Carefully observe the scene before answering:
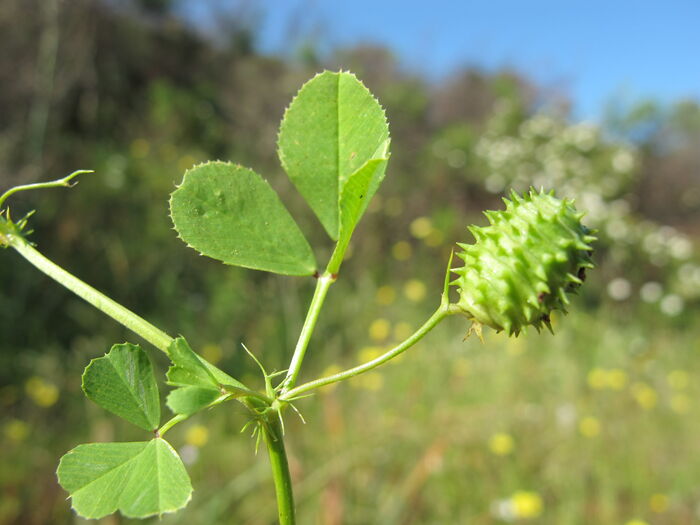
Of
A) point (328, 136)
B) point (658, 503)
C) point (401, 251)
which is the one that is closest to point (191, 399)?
point (328, 136)

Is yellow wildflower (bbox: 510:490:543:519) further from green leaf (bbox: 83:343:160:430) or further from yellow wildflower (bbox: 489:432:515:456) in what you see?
green leaf (bbox: 83:343:160:430)

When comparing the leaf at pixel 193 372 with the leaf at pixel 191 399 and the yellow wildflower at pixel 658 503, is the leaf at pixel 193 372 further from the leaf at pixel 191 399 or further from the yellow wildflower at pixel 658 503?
the yellow wildflower at pixel 658 503

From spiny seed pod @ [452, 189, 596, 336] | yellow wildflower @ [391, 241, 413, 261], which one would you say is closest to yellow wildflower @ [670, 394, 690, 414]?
yellow wildflower @ [391, 241, 413, 261]

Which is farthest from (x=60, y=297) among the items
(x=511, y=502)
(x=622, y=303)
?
(x=622, y=303)

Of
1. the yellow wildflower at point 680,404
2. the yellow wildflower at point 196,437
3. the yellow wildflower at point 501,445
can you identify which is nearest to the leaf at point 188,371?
the yellow wildflower at point 196,437

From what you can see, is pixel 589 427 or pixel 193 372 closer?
pixel 193 372

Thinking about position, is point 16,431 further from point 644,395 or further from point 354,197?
point 644,395
